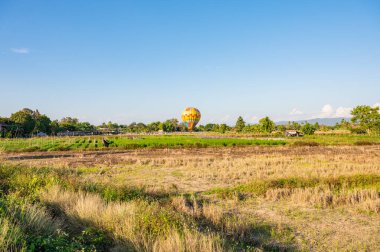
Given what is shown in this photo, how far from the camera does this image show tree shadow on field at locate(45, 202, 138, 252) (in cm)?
528

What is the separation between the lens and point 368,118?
77.6 m

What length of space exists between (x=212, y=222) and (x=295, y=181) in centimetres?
715

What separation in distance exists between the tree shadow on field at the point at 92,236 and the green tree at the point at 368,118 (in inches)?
3377

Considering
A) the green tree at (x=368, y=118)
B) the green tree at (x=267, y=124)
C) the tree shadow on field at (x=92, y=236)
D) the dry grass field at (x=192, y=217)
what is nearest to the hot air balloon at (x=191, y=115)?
the green tree at (x=267, y=124)

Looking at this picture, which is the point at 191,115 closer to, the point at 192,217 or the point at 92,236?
the point at 192,217

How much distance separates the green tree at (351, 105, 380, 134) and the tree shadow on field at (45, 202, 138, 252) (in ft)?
281

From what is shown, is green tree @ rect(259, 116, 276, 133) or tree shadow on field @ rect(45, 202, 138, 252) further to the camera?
green tree @ rect(259, 116, 276, 133)

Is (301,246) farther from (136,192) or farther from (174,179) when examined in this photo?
(174,179)

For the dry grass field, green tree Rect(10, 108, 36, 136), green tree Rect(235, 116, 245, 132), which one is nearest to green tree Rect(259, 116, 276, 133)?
green tree Rect(235, 116, 245, 132)

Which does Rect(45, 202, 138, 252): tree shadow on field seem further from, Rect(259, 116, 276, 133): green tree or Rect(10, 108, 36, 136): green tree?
Rect(259, 116, 276, 133): green tree

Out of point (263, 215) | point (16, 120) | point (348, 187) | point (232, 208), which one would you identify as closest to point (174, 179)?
point (232, 208)

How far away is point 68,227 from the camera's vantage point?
6.34m

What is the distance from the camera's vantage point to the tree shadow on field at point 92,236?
5.28m

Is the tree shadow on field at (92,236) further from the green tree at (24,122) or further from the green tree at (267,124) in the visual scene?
the green tree at (267,124)
